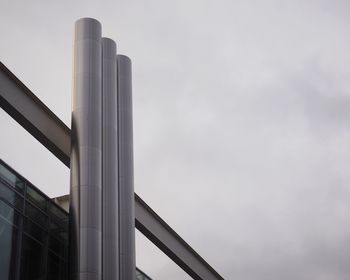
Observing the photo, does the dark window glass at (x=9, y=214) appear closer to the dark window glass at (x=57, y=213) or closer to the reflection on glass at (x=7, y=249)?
the reflection on glass at (x=7, y=249)

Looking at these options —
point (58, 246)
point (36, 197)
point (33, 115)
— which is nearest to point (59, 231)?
point (58, 246)

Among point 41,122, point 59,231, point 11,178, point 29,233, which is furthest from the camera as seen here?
point 59,231

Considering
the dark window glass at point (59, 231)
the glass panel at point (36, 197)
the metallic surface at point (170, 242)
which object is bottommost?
the dark window glass at point (59, 231)

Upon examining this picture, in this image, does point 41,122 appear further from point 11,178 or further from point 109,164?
point 109,164

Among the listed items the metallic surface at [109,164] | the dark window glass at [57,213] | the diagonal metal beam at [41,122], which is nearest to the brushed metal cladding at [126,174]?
the metallic surface at [109,164]

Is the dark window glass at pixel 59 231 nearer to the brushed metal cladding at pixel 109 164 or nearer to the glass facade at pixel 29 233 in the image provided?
the glass facade at pixel 29 233

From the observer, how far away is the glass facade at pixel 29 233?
85.8 feet

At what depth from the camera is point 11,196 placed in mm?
27047

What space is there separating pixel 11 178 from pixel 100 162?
14.2 feet

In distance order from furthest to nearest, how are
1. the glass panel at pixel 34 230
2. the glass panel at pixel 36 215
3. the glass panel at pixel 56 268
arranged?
the glass panel at pixel 56 268
the glass panel at pixel 36 215
the glass panel at pixel 34 230

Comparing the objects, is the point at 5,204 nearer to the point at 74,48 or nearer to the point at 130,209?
the point at 130,209

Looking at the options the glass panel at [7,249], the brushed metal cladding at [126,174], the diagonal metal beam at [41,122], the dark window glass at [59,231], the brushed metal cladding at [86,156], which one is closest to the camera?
the glass panel at [7,249]

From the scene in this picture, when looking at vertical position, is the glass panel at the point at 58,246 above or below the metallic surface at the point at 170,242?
below

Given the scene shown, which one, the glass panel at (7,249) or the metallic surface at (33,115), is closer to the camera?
the glass panel at (7,249)
